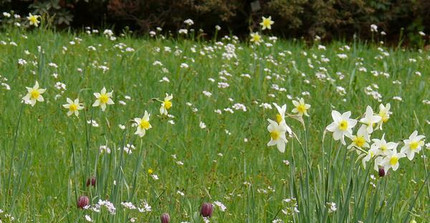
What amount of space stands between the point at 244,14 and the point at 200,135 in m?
5.57

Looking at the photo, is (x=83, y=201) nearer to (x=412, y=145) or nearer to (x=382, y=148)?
(x=382, y=148)

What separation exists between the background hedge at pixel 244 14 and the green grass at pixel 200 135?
129cm

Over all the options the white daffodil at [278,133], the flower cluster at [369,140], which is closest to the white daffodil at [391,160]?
the flower cluster at [369,140]

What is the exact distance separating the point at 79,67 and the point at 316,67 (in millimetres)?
2167

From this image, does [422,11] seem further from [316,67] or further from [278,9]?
[316,67]

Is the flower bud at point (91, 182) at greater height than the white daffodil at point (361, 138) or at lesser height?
lesser

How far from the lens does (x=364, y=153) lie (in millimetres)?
2592

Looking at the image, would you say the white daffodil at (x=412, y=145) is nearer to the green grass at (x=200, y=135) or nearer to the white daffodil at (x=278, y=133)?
the green grass at (x=200, y=135)

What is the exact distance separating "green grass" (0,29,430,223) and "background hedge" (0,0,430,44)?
129cm

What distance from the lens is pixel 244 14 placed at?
33.7 feet

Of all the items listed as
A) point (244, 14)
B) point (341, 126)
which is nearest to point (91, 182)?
point (341, 126)

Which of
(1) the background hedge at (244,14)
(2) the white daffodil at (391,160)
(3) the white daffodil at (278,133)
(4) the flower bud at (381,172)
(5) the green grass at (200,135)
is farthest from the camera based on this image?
(1) the background hedge at (244,14)

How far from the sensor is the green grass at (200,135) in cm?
290

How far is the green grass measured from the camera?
9.52 feet
